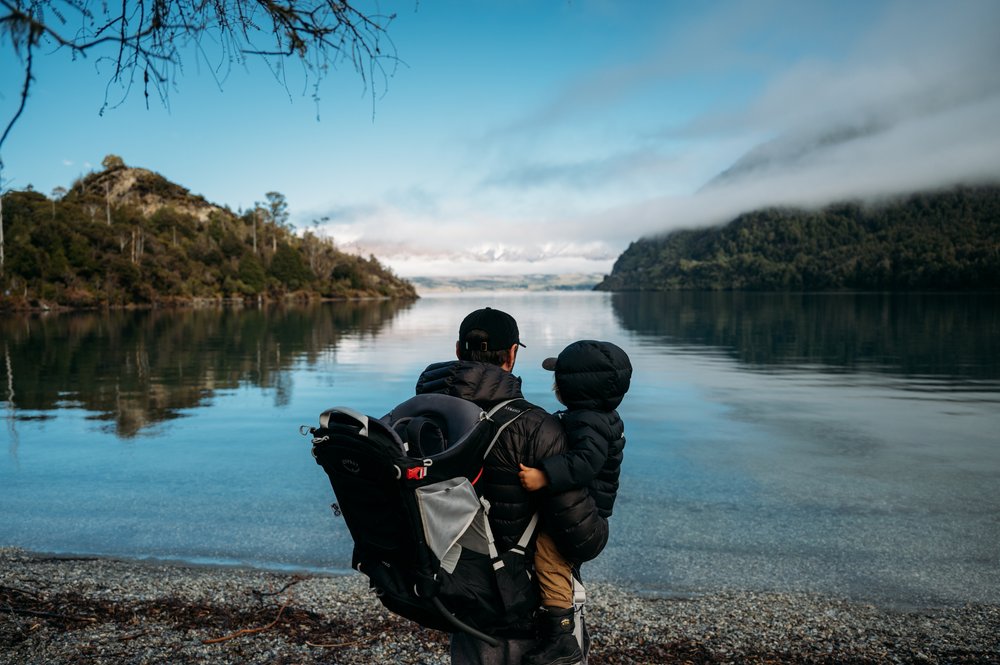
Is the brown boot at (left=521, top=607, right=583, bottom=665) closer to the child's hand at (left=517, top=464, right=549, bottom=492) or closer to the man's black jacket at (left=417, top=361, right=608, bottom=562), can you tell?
the man's black jacket at (left=417, top=361, right=608, bottom=562)

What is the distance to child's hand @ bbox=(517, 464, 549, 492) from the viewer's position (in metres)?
3.24

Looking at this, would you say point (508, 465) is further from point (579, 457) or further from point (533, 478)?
point (579, 457)

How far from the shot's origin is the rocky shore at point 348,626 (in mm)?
5594

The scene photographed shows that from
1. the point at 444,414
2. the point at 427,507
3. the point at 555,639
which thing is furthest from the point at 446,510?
the point at 555,639

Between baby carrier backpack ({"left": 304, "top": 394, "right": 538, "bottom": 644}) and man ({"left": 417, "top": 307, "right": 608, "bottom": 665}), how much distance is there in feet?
0.27

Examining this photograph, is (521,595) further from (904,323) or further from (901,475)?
(904,323)

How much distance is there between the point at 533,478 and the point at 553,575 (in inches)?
26.6

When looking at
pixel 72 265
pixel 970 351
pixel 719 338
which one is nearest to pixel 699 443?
A: pixel 970 351

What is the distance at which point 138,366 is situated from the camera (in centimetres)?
2997

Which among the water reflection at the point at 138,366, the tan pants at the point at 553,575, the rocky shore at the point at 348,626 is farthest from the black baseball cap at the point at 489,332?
the water reflection at the point at 138,366

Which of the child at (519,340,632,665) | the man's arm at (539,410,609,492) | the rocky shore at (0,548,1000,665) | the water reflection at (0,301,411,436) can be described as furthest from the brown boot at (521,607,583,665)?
the water reflection at (0,301,411,436)

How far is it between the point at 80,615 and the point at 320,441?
5.00 m

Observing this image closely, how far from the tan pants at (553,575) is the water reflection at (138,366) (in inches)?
620

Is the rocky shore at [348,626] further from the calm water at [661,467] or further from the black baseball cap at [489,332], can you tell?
the black baseball cap at [489,332]
